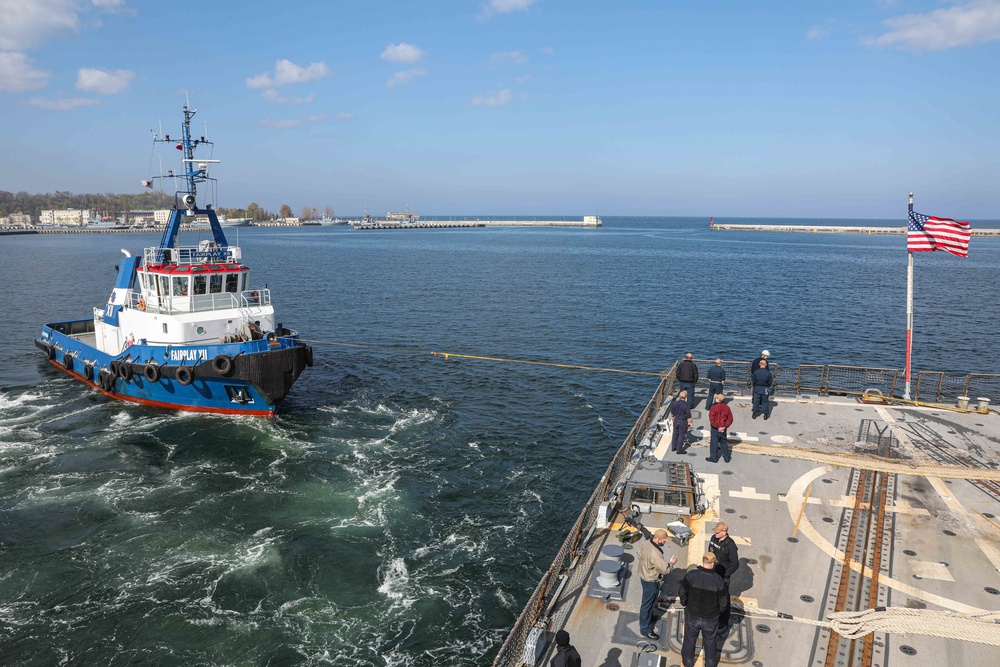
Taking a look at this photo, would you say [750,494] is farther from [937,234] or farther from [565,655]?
[937,234]

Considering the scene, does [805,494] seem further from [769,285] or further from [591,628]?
[769,285]

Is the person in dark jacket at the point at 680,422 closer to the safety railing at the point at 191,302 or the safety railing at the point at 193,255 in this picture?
the safety railing at the point at 191,302

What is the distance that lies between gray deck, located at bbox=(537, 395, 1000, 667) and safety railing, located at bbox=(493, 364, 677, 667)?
0.33 meters

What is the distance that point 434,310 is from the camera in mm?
53094

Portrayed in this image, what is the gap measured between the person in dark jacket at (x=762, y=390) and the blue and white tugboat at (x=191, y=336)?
17.9 metres

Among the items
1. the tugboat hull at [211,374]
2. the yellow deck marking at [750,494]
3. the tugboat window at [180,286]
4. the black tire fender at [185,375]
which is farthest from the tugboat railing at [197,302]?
the yellow deck marking at [750,494]

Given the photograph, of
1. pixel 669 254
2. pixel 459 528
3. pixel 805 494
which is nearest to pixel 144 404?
pixel 459 528

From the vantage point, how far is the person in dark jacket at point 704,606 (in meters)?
7.81

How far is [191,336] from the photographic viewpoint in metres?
26.8

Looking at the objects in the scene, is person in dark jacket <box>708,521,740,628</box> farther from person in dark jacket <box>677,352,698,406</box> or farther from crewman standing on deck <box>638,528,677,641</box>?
person in dark jacket <box>677,352,698,406</box>

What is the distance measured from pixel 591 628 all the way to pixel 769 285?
70.9 metres

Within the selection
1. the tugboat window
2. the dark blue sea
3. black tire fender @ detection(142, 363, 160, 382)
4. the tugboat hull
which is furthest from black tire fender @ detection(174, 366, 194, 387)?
the tugboat window

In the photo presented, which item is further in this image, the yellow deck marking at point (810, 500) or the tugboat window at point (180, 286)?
the tugboat window at point (180, 286)

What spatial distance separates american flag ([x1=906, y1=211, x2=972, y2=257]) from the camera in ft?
62.6
